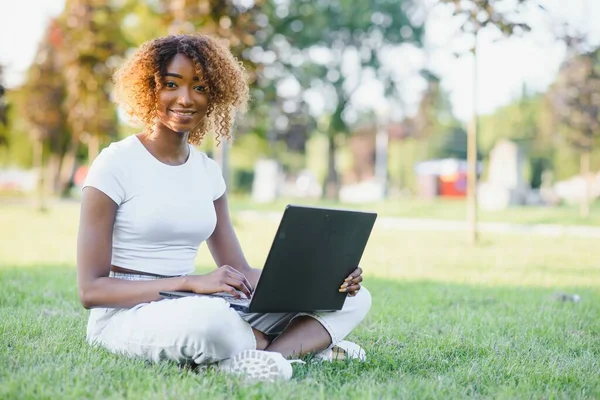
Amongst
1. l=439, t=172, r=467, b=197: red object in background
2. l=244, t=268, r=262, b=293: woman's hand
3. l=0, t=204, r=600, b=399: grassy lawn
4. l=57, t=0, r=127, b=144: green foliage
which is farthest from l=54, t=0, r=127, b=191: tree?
l=439, t=172, r=467, b=197: red object in background

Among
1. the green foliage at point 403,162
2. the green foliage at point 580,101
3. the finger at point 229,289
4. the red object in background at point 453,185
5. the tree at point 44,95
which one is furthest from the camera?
the red object in background at point 453,185

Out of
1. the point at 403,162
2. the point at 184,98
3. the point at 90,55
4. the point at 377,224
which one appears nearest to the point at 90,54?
the point at 90,55

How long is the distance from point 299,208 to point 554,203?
31738 millimetres

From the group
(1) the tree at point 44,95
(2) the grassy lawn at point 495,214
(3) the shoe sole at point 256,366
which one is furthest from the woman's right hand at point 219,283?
(1) the tree at point 44,95

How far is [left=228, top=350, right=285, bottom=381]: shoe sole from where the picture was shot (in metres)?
3.06

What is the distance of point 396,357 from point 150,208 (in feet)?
4.72

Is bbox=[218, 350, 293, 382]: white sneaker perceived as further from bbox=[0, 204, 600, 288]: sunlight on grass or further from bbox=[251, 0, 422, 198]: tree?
bbox=[251, 0, 422, 198]: tree

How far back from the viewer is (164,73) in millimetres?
3512

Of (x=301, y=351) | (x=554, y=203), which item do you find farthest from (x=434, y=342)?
(x=554, y=203)

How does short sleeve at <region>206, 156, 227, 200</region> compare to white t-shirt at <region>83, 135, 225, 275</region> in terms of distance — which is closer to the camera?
white t-shirt at <region>83, 135, 225, 275</region>

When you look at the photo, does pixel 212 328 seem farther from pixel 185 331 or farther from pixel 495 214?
pixel 495 214

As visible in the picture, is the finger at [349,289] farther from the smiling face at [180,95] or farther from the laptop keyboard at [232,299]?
the smiling face at [180,95]

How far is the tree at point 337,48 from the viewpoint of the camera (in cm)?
3131

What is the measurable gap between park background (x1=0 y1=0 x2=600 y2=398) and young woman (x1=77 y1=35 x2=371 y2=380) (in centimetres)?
15
